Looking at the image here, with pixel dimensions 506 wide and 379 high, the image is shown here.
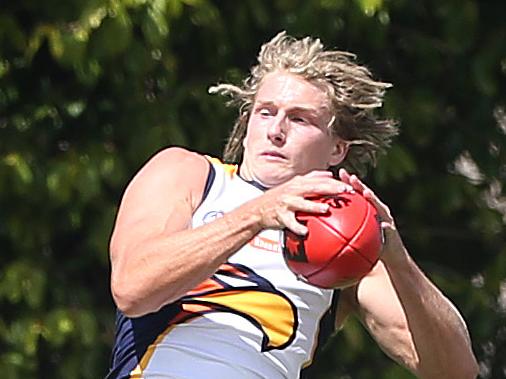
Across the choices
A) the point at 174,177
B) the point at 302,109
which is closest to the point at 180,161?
the point at 174,177

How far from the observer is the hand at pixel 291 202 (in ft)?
11.3

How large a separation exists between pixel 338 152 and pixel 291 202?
31.4 inches

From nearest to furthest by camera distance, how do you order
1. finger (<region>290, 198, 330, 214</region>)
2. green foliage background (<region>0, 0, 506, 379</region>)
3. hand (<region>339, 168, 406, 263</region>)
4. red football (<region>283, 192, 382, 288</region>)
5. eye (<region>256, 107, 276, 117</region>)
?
1. finger (<region>290, 198, 330, 214</region>)
2. red football (<region>283, 192, 382, 288</region>)
3. hand (<region>339, 168, 406, 263</region>)
4. eye (<region>256, 107, 276, 117</region>)
5. green foliage background (<region>0, 0, 506, 379</region>)

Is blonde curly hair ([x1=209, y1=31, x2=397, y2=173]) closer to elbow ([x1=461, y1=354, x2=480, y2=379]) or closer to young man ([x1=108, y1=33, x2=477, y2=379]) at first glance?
young man ([x1=108, y1=33, x2=477, y2=379])

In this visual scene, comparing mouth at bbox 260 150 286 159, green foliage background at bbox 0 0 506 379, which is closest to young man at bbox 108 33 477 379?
mouth at bbox 260 150 286 159

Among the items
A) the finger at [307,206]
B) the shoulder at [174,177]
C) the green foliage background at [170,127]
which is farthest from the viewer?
the green foliage background at [170,127]

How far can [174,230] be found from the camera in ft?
12.2

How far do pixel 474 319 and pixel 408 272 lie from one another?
1.95 meters

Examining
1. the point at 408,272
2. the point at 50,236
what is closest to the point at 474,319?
the point at 50,236

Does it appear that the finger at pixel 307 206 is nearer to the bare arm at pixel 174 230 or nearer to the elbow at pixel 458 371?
the bare arm at pixel 174 230

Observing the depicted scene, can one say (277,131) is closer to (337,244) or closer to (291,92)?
(291,92)

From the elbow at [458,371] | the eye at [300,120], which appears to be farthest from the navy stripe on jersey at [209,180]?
the elbow at [458,371]

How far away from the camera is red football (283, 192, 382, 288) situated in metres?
3.54

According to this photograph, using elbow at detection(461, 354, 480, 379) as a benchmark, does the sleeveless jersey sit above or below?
above
